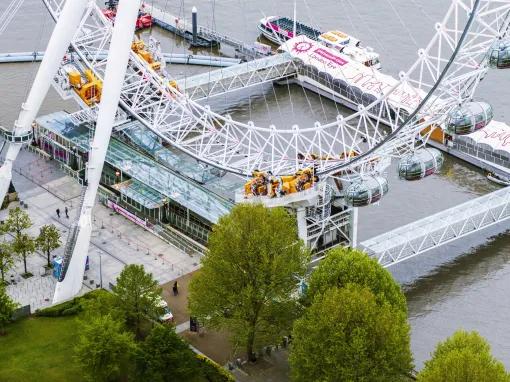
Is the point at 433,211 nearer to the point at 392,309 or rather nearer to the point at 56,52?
the point at 392,309

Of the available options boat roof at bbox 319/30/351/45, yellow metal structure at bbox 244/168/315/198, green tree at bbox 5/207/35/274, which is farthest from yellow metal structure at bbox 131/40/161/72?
boat roof at bbox 319/30/351/45

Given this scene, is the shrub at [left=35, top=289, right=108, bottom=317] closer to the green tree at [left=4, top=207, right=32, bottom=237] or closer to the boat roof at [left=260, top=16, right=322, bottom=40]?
the green tree at [left=4, top=207, right=32, bottom=237]

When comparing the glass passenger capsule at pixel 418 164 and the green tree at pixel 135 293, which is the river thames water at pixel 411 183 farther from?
the green tree at pixel 135 293

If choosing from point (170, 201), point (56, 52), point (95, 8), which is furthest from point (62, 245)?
point (95, 8)

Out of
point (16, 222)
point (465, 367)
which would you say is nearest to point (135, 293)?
point (16, 222)

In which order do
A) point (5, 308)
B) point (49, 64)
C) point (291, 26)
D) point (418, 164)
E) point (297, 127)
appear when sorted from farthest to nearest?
point (291, 26), point (297, 127), point (49, 64), point (418, 164), point (5, 308)

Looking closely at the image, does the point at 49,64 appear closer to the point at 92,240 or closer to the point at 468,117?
the point at 92,240

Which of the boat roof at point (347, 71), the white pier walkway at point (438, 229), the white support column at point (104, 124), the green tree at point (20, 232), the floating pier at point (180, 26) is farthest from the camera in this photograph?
the floating pier at point (180, 26)

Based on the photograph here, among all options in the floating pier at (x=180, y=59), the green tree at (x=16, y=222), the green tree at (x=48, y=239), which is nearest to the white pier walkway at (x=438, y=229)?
the green tree at (x=48, y=239)
